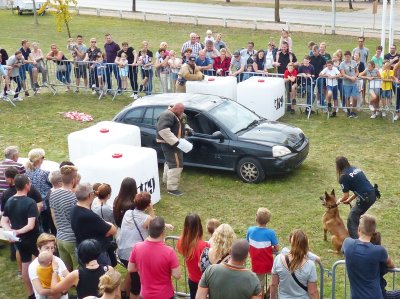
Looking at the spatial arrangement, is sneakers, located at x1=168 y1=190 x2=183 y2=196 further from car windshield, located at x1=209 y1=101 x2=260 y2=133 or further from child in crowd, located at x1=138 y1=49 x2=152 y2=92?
child in crowd, located at x1=138 y1=49 x2=152 y2=92

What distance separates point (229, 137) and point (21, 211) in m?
5.66

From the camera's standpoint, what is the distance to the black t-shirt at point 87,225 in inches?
324

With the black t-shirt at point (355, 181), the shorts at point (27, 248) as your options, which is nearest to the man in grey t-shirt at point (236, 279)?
the shorts at point (27, 248)

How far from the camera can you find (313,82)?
706 inches

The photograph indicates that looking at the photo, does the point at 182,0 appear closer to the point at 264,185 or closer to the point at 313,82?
the point at 313,82

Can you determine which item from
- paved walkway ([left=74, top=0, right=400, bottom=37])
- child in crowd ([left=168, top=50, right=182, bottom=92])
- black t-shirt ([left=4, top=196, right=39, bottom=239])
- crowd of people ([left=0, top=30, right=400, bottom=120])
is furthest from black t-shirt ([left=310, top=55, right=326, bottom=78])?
paved walkway ([left=74, top=0, right=400, bottom=37])

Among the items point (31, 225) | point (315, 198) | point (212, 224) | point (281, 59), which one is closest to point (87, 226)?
point (31, 225)

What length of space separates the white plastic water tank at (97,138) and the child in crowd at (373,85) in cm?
690

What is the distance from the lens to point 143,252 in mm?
7473

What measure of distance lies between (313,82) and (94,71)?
6.71 m

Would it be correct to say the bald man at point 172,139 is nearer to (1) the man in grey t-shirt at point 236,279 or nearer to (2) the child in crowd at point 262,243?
(2) the child in crowd at point 262,243

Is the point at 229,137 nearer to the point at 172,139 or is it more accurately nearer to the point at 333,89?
the point at 172,139

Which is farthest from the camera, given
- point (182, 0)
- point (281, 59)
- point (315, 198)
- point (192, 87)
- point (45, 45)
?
point (182, 0)

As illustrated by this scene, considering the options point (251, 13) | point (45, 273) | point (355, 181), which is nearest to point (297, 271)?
point (45, 273)
